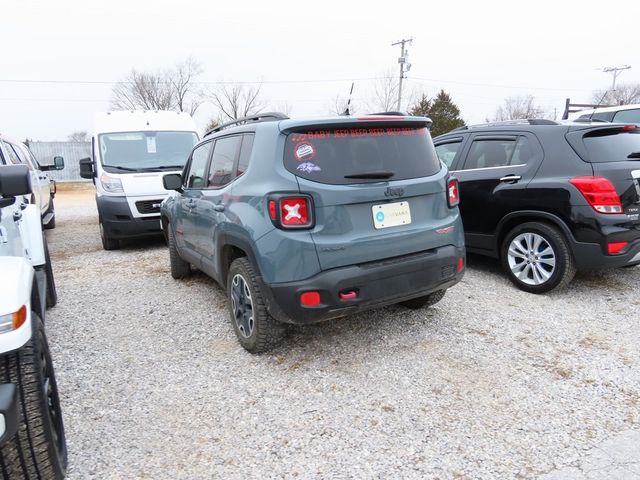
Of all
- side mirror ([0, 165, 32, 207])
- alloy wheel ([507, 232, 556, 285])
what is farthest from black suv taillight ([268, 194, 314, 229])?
alloy wheel ([507, 232, 556, 285])

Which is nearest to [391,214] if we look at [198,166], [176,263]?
[198,166]

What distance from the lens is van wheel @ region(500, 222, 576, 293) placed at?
4.15 meters

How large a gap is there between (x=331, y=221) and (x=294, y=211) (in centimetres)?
Answer: 25

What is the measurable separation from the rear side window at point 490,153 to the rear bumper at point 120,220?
16.1 ft

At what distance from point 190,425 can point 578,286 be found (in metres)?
4.14

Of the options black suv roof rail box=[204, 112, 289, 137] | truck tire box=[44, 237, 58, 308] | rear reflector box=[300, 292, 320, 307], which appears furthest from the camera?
truck tire box=[44, 237, 58, 308]

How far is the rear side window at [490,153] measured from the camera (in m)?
4.68

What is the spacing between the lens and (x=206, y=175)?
3953mm

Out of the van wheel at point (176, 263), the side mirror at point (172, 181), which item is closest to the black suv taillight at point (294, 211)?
the side mirror at point (172, 181)

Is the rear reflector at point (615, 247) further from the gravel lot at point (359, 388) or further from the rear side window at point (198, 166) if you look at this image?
the rear side window at point (198, 166)

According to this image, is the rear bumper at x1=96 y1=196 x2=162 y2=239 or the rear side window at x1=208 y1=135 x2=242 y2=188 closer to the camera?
the rear side window at x1=208 y1=135 x2=242 y2=188

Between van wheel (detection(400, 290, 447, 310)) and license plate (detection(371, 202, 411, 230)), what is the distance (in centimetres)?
105

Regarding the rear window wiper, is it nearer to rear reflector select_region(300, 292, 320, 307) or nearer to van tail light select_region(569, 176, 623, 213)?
rear reflector select_region(300, 292, 320, 307)

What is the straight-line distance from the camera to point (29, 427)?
1734mm
